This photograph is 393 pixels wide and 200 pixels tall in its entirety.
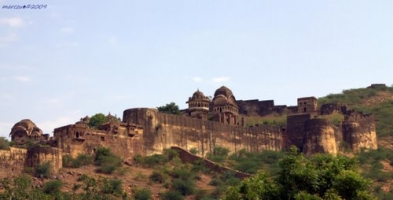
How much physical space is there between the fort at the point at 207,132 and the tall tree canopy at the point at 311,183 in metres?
21.0

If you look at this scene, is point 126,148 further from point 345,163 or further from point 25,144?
point 345,163

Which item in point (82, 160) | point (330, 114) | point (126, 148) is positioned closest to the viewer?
point (82, 160)

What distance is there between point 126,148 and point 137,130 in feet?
4.21

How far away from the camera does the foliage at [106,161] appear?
139ft

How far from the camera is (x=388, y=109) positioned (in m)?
63.6

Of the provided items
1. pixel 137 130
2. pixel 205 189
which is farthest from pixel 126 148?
pixel 205 189

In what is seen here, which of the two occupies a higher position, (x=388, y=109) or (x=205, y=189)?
(x=388, y=109)

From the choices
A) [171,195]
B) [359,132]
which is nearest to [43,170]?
[171,195]

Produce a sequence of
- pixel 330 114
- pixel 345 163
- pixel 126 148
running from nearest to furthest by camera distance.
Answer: pixel 345 163
pixel 126 148
pixel 330 114

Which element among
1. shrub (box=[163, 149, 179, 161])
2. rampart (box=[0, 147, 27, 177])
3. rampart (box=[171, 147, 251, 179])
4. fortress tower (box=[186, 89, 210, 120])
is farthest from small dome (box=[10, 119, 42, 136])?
rampart (box=[0, 147, 27, 177])

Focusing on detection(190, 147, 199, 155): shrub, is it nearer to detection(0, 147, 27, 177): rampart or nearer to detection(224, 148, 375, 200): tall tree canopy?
detection(0, 147, 27, 177): rampart

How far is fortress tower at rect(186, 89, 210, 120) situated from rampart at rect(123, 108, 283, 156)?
2577 mm

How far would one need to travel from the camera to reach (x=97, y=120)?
50438 mm

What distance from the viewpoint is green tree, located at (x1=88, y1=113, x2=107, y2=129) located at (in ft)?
164
